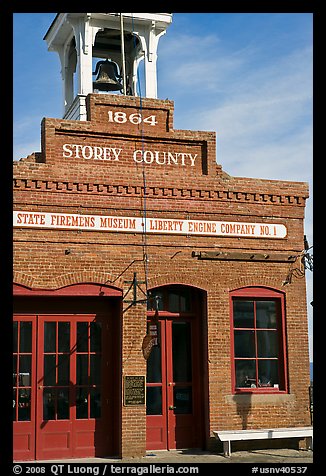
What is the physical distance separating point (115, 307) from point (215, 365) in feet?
8.02

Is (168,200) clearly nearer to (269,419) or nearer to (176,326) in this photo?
(176,326)

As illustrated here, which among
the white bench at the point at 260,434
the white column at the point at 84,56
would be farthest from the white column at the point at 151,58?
the white bench at the point at 260,434

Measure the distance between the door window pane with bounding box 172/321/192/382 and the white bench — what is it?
54.3 inches

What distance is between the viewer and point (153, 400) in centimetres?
1455

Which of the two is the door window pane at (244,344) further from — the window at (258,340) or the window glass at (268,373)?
the window glass at (268,373)

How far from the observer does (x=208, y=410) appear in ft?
47.7

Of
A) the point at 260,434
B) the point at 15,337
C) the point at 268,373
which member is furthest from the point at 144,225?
the point at 260,434

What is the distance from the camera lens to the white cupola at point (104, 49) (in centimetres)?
1656

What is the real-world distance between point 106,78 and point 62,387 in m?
7.36

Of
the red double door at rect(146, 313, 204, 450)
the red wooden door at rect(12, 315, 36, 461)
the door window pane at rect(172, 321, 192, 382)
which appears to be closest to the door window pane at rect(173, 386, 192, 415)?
the red double door at rect(146, 313, 204, 450)

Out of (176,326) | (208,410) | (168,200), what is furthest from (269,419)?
(168,200)

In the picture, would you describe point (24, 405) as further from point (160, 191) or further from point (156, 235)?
point (160, 191)
